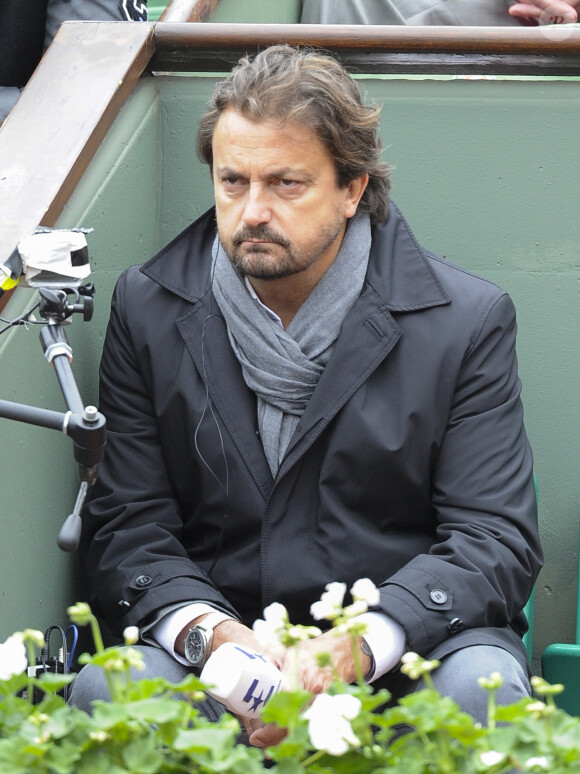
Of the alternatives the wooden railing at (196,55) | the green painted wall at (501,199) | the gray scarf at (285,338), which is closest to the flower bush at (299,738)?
the gray scarf at (285,338)

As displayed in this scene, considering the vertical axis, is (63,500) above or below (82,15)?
below

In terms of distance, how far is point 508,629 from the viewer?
2236 mm

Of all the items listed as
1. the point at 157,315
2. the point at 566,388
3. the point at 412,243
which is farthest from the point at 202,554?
the point at 566,388

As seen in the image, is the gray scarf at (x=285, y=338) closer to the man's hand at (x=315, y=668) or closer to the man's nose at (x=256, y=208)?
the man's nose at (x=256, y=208)

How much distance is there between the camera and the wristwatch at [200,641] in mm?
2086

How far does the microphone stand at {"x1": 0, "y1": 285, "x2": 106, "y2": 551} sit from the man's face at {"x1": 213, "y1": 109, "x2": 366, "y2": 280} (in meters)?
0.70

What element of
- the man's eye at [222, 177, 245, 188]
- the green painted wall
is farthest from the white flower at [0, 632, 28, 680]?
the green painted wall

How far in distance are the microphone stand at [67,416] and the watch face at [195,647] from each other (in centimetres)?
59

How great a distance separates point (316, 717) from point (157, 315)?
1.40 m

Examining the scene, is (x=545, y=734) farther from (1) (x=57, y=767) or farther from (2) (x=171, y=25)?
(2) (x=171, y=25)

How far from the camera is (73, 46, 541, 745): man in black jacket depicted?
2256 millimetres

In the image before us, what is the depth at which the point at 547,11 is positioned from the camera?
3.65 m

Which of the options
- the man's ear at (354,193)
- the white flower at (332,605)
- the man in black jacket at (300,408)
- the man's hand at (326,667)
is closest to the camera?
the white flower at (332,605)

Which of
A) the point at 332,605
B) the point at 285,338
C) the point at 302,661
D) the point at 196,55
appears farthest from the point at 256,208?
the point at 332,605
